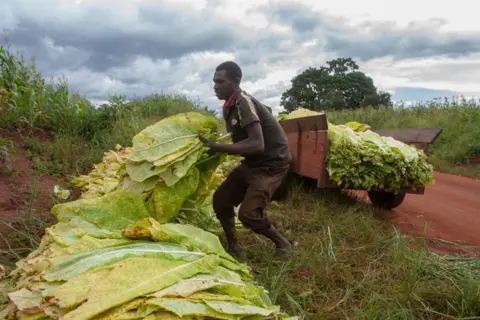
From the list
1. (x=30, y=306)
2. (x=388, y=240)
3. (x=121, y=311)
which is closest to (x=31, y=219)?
(x=30, y=306)

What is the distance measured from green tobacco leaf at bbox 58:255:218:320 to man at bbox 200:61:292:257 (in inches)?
50.6

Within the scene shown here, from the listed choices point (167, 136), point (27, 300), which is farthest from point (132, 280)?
point (167, 136)

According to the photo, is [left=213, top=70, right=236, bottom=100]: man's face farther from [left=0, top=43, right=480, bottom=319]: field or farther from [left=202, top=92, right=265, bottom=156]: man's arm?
[left=0, top=43, right=480, bottom=319]: field

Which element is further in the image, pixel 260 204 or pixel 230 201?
pixel 230 201

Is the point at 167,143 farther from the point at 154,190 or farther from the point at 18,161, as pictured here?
the point at 18,161

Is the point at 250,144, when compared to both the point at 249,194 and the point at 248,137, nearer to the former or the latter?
the point at 248,137

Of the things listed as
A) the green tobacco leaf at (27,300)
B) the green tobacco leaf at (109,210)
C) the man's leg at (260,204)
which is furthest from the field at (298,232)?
the green tobacco leaf at (27,300)

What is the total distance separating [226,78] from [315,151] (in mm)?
2032

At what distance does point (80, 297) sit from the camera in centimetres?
210

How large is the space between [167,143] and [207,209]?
136cm

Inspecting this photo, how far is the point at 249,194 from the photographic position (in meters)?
3.80

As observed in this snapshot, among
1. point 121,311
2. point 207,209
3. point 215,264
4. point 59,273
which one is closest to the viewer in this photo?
point 121,311

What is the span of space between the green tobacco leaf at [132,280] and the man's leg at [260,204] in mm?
1229

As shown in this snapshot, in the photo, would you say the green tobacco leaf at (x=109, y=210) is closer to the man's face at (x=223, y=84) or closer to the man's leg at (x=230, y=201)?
the man's leg at (x=230, y=201)
